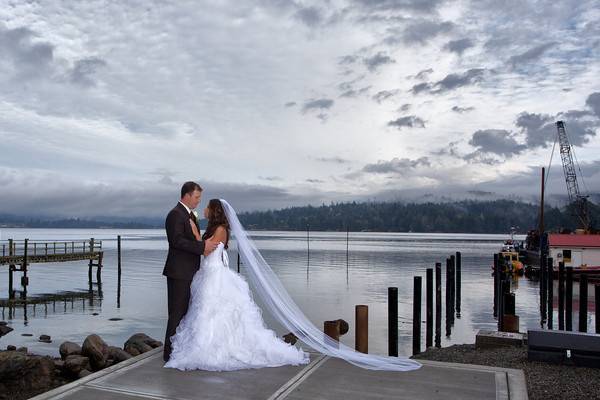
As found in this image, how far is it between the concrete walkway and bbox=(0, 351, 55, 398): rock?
457 cm

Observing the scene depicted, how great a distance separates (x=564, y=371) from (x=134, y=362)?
7408mm

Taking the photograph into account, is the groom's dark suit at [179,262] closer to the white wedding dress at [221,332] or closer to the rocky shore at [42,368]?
the white wedding dress at [221,332]

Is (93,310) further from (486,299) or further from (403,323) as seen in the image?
(486,299)

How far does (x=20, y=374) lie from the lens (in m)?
11.0

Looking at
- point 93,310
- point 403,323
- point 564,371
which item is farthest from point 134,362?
point 93,310

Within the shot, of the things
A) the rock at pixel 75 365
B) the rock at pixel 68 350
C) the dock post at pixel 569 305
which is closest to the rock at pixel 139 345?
the rock at pixel 68 350

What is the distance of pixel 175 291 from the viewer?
7.99 meters

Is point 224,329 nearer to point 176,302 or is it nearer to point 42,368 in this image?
point 176,302

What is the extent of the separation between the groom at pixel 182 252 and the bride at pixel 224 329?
0.11 m

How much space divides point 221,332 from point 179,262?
4.06 ft

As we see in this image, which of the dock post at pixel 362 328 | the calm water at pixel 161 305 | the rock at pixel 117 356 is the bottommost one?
the calm water at pixel 161 305

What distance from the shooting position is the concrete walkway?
21.4 feet

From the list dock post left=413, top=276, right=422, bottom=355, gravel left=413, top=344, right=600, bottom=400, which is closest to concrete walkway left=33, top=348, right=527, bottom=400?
gravel left=413, top=344, right=600, bottom=400

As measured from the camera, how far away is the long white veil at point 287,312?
26.6 ft
